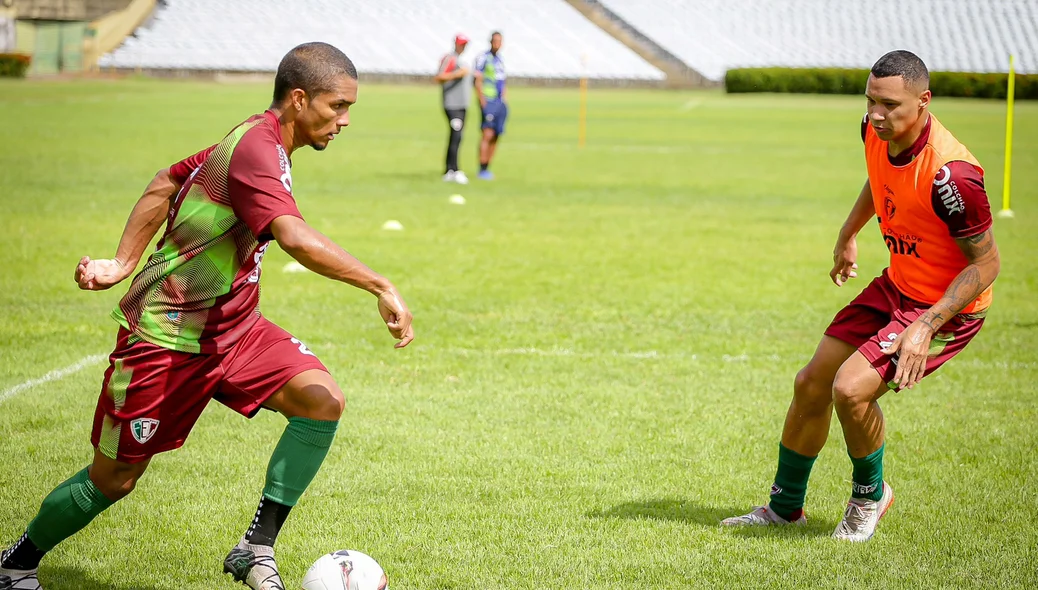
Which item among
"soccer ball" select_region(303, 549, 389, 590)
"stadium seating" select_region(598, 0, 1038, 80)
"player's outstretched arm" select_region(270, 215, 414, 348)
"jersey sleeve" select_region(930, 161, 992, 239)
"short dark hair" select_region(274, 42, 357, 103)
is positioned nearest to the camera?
"player's outstretched arm" select_region(270, 215, 414, 348)

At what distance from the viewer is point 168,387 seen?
3840 millimetres

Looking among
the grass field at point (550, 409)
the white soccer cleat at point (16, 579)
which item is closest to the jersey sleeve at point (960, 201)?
the grass field at point (550, 409)

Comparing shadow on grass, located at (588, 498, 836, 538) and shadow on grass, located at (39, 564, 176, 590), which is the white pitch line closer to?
shadow on grass, located at (39, 564, 176, 590)

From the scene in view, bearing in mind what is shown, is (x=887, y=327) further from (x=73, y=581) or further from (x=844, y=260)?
(x=73, y=581)

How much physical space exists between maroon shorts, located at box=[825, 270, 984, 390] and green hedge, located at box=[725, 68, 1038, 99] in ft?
144

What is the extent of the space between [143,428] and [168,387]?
162 millimetres

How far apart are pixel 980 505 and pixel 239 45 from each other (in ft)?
202

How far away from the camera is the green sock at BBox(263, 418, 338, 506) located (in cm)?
391

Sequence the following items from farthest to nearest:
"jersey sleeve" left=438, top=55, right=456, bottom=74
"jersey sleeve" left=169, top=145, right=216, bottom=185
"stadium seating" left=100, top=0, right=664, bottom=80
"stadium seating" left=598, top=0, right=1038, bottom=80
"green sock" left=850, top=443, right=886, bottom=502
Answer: "stadium seating" left=598, top=0, right=1038, bottom=80 < "stadium seating" left=100, top=0, right=664, bottom=80 < "jersey sleeve" left=438, top=55, right=456, bottom=74 < "green sock" left=850, top=443, right=886, bottom=502 < "jersey sleeve" left=169, top=145, right=216, bottom=185

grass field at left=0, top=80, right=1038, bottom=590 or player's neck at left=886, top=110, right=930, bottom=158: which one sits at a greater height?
player's neck at left=886, top=110, right=930, bottom=158

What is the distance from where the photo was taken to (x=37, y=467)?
5.46 meters

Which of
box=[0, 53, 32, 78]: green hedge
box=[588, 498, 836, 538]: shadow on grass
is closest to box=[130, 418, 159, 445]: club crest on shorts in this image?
box=[588, 498, 836, 538]: shadow on grass

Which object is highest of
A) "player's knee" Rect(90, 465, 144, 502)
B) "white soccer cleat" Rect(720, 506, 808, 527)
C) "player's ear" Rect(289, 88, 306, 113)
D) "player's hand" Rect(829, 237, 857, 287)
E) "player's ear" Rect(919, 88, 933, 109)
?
"player's ear" Rect(919, 88, 933, 109)

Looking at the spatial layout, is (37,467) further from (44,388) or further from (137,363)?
(137,363)
